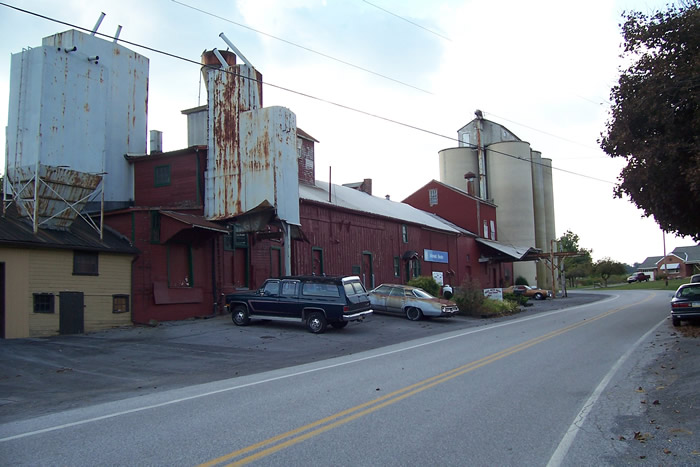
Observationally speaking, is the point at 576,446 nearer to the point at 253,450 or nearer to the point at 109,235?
the point at 253,450

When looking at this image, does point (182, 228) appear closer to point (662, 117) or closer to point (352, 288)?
point (352, 288)

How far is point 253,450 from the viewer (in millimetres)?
5680

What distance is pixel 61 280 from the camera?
18.1 meters

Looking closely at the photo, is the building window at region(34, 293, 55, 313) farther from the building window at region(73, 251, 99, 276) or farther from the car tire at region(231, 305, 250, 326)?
the car tire at region(231, 305, 250, 326)

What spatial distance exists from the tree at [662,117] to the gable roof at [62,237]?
18100mm

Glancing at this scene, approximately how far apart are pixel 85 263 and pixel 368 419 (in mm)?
15271

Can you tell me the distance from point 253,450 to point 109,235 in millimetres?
17821

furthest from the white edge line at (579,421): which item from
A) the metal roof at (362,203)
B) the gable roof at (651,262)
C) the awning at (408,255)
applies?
the gable roof at (651,262)

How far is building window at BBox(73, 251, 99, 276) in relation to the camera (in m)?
18.7

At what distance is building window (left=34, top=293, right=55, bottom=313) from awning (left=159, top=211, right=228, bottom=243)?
15.6 feet

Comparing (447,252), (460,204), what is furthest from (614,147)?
(460,204)

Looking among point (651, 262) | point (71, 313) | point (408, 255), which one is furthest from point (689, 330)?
point (651, 262)

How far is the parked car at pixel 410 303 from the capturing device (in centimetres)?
2452

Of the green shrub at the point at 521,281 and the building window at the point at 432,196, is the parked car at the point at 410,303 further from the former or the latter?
the green shrub at the point at 521,281
